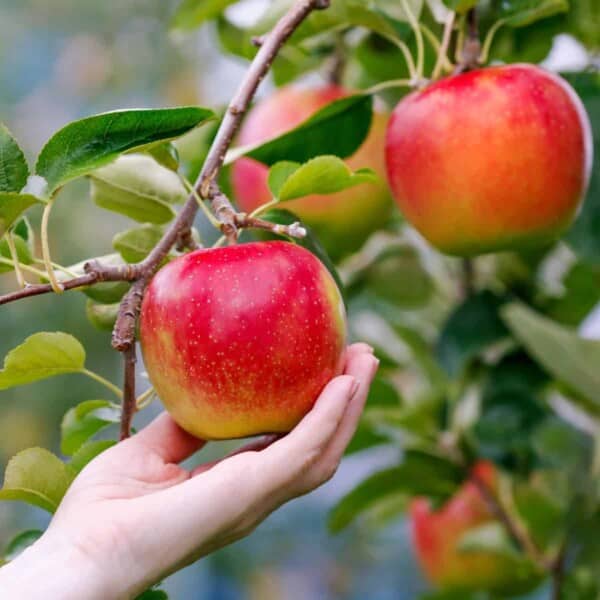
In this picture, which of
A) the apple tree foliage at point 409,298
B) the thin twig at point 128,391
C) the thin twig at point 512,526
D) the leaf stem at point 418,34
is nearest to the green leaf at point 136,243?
the apple tree foliage at point 409,298

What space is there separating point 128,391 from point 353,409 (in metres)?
0.12

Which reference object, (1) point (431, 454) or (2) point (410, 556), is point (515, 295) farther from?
(2) point (410, 556)

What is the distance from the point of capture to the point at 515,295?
95 cm

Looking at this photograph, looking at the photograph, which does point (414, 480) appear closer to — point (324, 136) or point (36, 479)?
point (324, 136)

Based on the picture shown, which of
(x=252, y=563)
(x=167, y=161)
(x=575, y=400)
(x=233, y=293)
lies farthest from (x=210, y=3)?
(x=252, y=563)

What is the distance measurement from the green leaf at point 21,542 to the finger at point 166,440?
100 mm

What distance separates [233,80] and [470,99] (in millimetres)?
2422

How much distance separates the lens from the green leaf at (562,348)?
723 mm

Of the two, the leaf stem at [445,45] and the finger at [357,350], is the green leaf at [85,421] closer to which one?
the finger at [357,350]

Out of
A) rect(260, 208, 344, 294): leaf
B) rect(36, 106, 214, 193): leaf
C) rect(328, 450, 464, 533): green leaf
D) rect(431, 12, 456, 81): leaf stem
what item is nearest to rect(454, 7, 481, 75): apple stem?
rect(431, 12, 456, 81): leaf stem

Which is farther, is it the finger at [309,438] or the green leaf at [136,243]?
the green leaf at [136,243]

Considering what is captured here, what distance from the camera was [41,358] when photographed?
54 centimetres

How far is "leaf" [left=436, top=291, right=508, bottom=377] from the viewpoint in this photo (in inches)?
35.4

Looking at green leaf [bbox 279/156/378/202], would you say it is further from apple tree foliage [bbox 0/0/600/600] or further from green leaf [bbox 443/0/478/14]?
green leaf [bbox 443/0/478/14]
